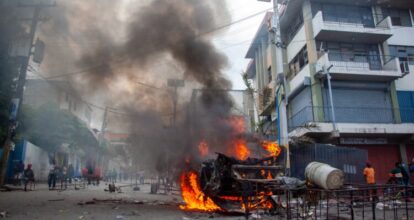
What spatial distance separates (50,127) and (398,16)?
24734 millimetres

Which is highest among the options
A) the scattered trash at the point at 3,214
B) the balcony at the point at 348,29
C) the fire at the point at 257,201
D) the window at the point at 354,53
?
the balcony at the point at 348,29

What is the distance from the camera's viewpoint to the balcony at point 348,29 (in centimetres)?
1786

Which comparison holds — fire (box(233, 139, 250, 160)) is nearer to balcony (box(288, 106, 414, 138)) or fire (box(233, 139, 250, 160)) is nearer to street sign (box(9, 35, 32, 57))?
balcony (box(288, 106, 414, 138))

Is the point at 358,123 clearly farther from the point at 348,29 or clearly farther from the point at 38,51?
the point at 38,51

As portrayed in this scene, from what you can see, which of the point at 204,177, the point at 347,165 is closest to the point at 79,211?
the point at 204,177

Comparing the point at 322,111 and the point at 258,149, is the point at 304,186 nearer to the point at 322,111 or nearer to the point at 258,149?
the point at 258,149

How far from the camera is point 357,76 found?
1773 centimetres

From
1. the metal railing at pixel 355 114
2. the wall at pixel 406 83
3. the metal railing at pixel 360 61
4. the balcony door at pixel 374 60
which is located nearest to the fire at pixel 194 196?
the metal railing at pixel 355 114

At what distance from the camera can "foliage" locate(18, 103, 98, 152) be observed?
20062 mm

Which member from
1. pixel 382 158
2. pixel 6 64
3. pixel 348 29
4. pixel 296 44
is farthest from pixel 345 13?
pixel 6 64

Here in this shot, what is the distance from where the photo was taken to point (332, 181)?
17.0ft

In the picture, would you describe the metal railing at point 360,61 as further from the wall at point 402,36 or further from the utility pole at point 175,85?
the utility pole at point 175,85

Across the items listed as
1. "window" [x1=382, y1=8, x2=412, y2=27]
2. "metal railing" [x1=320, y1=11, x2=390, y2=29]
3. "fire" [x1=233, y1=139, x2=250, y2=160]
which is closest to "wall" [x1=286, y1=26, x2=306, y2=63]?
"metal railing" [x1=320, y1=11, x2=390, y2=29]

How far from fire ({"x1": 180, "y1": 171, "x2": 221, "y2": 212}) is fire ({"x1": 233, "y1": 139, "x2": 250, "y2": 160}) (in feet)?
5.80
